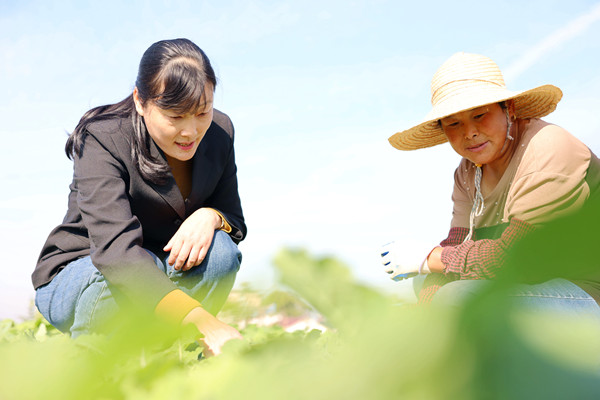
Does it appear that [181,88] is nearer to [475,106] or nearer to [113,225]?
[113,225]

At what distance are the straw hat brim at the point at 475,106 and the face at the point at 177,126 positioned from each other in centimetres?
95

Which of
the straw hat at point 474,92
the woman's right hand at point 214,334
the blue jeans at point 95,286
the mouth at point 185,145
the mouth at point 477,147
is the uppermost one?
the straw hat at point 474,92

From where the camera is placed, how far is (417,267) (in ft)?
7.34

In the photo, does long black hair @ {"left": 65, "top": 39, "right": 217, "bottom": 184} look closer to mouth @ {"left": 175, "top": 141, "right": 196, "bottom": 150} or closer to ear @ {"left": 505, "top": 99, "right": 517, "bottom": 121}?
mouth @ {"left": 175, "top": 141, "right": 196, "bottom": 150}

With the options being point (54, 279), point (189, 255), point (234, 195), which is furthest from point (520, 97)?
point (54, 279)

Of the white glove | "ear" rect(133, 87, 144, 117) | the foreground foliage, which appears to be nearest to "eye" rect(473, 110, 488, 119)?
the white glove

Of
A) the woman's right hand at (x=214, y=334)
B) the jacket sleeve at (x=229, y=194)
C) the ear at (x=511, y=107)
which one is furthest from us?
the jacket sleeve at (x=229, y=194)

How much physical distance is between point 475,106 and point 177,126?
3.81 feet

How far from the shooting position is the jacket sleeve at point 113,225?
1.79 m

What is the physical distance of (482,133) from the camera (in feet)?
7.22

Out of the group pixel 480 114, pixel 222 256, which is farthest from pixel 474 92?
pixel 222 256

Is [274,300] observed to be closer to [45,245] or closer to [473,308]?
[473,308]

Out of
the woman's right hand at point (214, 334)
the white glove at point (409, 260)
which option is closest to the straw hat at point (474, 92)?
the white glove at point (409, 260)

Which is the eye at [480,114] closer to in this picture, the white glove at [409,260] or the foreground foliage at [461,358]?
the white glove at [409,260]
